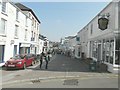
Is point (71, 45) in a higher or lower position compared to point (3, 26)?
lower

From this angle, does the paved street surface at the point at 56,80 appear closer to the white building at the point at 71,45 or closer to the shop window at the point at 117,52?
the shop window at the point at 117,52

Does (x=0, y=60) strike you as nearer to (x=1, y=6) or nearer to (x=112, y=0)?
(x=1, y=6)

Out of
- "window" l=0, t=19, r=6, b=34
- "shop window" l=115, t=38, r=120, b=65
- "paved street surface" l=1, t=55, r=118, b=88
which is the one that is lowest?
"paved street surface" l=1, t=55, r=118, b=88

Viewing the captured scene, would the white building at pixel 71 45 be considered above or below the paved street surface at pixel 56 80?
above

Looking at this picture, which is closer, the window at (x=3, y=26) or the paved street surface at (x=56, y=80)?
the paved street surface at (x=56, y=80)

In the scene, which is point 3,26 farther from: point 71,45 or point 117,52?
point 71,45

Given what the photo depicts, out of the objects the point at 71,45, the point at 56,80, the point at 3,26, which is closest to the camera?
the point at 56,80

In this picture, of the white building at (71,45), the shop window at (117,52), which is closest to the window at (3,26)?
the shop window at (117,52)

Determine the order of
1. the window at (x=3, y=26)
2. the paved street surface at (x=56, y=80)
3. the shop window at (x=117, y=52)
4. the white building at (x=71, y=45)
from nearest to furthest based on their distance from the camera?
the paved street surface at (x=56, y=80), the shop window at (x=117, y=52), the window at (x=3, y=26), the white building at (x=71, y=45)

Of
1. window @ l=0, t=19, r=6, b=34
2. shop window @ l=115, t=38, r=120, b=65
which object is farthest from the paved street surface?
window @ l=0, t=19, r=6, b=34

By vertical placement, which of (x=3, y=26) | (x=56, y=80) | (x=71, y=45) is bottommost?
(x=56, y=80)

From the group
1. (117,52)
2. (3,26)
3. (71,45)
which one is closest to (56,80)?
(117,52)

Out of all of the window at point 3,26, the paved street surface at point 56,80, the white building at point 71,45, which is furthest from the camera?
the white building at point 71,45

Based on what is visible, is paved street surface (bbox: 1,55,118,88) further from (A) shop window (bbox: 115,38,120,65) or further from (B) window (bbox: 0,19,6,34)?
(B) window (bbox: 0,19,6,34)
